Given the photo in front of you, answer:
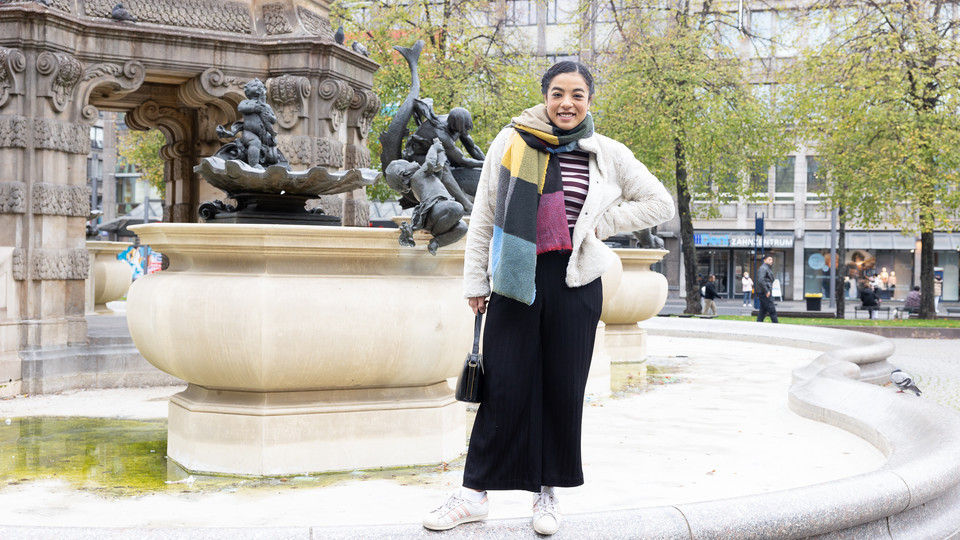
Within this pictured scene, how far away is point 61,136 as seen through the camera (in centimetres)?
938

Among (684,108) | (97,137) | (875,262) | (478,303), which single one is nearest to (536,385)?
(478,303)

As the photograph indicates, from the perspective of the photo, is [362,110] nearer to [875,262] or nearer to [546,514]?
[546,514]

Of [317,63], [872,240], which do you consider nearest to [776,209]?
[872,240]

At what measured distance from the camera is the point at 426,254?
5645 millimetres

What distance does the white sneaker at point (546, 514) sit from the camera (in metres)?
3.56

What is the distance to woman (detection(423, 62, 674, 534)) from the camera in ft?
12.2

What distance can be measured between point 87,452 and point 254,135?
2401mm

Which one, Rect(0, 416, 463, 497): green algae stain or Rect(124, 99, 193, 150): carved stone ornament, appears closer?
Rect(0, 416, 463, 497): green algae stain

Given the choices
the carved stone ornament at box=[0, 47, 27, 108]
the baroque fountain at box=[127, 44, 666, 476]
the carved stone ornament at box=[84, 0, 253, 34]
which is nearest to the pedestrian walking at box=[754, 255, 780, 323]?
the carved stone ornament at box=[84, 0, 253, 34]

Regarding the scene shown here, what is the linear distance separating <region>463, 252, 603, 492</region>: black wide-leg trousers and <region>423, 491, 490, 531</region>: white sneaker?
7cm

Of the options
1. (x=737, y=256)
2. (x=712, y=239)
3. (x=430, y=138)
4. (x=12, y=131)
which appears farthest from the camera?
(x=737, y=256)

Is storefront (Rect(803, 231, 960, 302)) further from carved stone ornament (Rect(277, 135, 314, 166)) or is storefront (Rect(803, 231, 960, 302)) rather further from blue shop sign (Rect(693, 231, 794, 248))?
carved stone ornament (Rect(277, 135, 314, 166))

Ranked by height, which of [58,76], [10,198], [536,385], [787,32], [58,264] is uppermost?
[787,32]

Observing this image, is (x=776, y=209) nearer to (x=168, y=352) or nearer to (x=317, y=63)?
(x=317, y=63)
